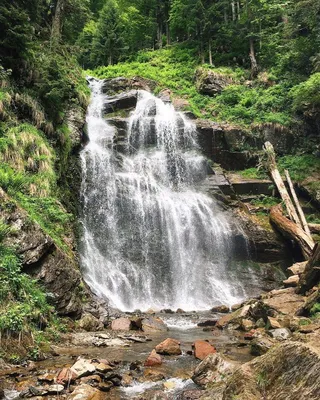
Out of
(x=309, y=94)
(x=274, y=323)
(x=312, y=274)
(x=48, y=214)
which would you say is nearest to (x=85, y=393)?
(x=274, y=323)

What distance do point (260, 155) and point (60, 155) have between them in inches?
551

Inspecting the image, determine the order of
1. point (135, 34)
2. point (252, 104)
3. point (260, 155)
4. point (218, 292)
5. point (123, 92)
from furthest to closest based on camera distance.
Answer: point (135, 34), point (123, 92), point (252, 104), point (260, 155), point (218, 292)

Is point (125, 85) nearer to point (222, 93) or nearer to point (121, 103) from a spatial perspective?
point (121, 103)

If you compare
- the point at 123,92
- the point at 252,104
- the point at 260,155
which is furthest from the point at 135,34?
the point at 260,155

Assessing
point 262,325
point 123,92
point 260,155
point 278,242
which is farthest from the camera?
point 123,92

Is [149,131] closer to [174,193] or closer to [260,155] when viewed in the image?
[174,193]

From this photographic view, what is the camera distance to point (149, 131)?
2558 centimetres

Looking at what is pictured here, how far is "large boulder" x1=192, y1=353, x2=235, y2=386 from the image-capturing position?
6.09 m

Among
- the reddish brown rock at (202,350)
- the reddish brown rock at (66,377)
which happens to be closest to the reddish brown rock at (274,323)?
the reddish brown rock at (202,350)

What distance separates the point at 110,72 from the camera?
37469mm

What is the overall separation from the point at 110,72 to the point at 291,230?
26573mm

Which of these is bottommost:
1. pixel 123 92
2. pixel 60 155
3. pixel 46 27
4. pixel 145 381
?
pixel 145 381

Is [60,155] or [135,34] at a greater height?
[135,34]

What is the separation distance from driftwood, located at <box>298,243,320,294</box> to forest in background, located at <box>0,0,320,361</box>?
8673 mm
